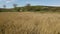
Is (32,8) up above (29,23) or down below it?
above

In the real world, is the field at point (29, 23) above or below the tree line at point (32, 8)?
below

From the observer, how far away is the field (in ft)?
6.62

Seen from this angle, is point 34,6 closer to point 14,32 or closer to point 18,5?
point 18,5

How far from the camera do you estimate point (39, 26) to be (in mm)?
2057

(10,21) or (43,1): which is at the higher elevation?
(43,1)

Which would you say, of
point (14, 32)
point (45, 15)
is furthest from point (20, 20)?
point (45, 15)

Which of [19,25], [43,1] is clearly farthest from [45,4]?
[19,25]

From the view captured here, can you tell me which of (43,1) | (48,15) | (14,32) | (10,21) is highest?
(43,1)

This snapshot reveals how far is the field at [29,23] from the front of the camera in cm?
202

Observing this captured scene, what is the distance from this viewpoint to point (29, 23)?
2100 mm

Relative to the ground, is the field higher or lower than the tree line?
lower

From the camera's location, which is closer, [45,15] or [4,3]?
[45,15]

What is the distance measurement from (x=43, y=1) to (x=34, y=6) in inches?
6.6

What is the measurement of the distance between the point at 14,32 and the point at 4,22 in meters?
0.25
